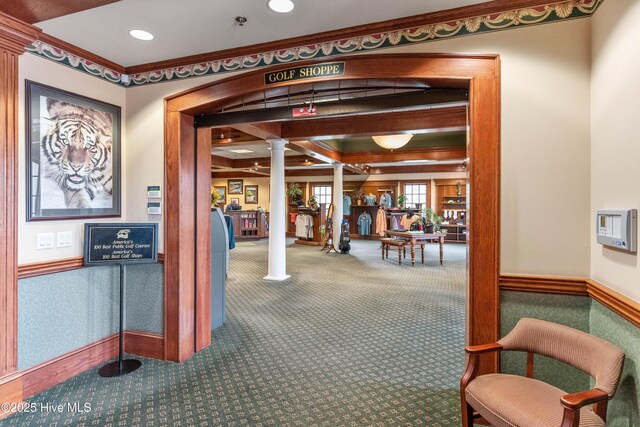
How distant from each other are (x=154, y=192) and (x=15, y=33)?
1.38m

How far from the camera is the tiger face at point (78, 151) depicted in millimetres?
2623

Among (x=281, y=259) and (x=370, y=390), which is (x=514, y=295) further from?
(x=281, y=259)

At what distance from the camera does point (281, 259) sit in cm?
620

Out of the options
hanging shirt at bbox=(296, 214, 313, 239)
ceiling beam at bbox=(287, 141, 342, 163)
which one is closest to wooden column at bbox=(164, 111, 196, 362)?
ceiling beam at bbox=(287, 141, 342, 163)

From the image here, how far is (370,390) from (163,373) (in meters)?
1.65

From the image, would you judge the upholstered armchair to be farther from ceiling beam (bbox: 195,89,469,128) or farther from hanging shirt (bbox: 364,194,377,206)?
hanging shirt (bbox: 364,194,377,206)

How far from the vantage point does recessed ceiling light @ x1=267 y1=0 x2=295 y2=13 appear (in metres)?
2.08

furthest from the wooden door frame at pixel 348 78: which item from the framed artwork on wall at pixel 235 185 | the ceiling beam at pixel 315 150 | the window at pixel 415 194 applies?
the framed artwork on wall at pixel 235 185

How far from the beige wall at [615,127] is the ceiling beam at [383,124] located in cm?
304

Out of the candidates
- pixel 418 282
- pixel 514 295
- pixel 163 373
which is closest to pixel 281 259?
pixel 418 282

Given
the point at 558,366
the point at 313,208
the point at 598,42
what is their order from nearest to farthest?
→ the point at 598,42 < the point at 558,366 < the point at 313,208

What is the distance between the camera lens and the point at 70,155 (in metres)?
2.74

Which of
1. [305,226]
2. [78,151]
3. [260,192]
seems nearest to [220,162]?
[305,226]

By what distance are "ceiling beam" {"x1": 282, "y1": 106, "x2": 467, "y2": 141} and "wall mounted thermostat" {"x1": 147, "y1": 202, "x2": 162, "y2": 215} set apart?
298 centimetres
